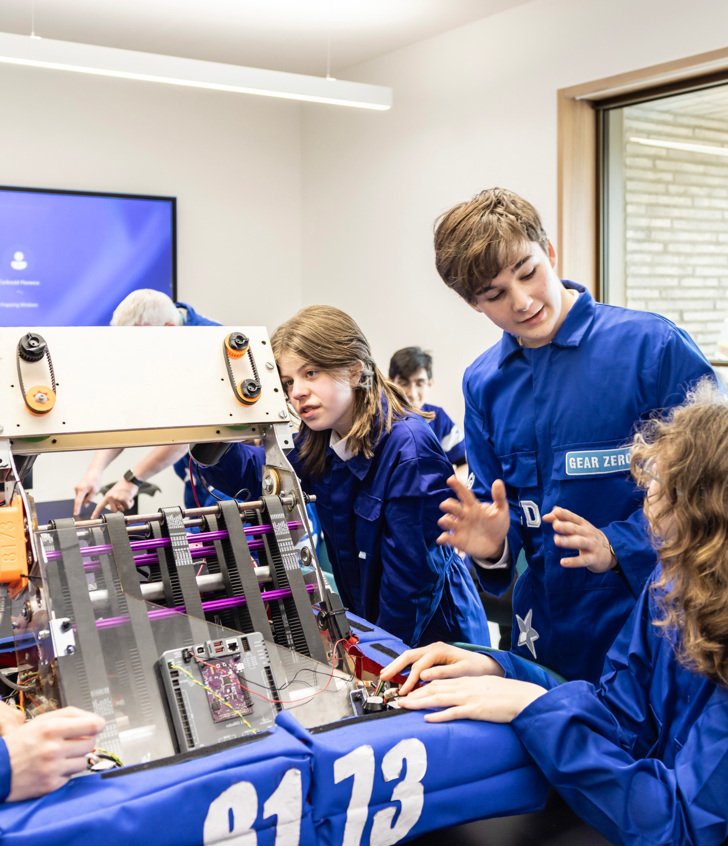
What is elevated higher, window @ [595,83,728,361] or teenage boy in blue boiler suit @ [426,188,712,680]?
window @ [595,83,728,361]

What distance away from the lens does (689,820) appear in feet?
3.32

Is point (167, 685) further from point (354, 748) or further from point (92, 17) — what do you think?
point (92, 17)

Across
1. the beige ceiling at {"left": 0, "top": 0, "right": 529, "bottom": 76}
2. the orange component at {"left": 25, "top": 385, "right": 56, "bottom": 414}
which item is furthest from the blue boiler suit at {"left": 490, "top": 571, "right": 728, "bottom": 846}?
the beige ceiling at {"left": 0, "top": 0, "right": 529, "bottom": 76}

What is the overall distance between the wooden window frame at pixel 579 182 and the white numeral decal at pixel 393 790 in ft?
10.6

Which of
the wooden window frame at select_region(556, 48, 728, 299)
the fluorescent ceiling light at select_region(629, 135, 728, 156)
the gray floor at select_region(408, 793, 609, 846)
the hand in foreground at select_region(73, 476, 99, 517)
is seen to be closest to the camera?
the gray floor at select_region(408, 793, 609, 846)

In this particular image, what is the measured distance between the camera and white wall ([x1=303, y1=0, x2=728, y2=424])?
151 inches

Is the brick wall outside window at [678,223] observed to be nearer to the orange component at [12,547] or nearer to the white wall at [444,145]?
the white wall at [444,145]

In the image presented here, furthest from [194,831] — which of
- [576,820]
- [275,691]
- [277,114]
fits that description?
[277,114]

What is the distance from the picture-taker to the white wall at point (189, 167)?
4.95 metres

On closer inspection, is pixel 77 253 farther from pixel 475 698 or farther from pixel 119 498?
pixel 475 698

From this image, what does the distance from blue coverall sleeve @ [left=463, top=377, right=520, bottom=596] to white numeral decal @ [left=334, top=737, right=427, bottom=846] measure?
64 cm

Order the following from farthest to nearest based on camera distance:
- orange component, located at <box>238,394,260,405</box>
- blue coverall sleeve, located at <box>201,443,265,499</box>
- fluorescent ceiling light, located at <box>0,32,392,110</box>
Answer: fluorescent ceiling light, located at <box>0,32,392,110</box> < blue coverall sleeve, located at <box>201,443,265,499</box> < orange component, located at <box>238,394,260,405</box>

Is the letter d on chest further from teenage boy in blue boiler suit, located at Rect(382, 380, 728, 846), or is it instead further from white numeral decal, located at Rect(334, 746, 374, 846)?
white numeral decal, located at Rect(334, 746, 374, 846)

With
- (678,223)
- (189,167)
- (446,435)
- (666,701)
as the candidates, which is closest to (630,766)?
(666,701)
